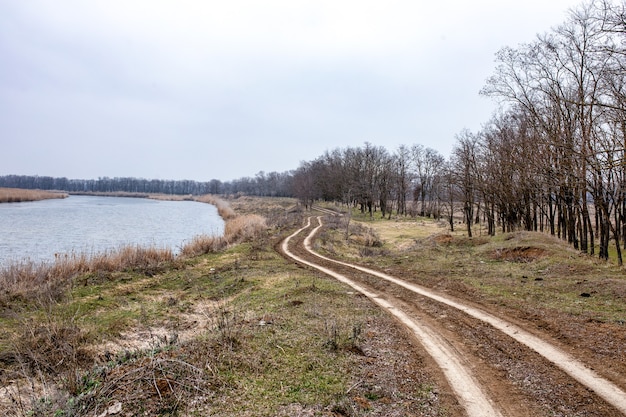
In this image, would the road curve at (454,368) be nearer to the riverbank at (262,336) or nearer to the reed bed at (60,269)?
the riverbank at (262,336)

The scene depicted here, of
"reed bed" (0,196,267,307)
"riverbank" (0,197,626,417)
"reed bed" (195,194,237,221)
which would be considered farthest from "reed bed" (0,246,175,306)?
"reed bed" (195,194,237,221)

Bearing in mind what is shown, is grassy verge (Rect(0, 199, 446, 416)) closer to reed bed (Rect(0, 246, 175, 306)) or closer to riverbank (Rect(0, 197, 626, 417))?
riverbank (Rect(0, 197, 626, 417))

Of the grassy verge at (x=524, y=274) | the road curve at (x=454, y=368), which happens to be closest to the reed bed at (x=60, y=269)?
the road curve at (x=454, y=368)

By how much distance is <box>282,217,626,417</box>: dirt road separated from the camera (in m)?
5.67

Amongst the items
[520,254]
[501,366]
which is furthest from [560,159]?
[501,366]

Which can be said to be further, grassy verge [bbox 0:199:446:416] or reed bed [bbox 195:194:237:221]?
reed bed [bbox 195:194:237:221]

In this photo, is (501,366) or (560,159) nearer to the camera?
(501,366)

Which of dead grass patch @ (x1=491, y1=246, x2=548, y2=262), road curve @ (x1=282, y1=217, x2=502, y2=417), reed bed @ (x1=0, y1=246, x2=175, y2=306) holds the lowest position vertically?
reed bed @ (x1=0, y1=246, x2=175, y2=306)

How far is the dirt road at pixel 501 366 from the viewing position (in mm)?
5672

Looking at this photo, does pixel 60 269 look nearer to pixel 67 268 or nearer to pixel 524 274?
pixel 67 268

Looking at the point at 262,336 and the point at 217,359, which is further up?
the point at 217,359

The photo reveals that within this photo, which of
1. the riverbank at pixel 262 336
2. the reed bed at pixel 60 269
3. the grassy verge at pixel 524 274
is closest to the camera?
the riverbank at pixel 262 336

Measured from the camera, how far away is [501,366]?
23.2ft

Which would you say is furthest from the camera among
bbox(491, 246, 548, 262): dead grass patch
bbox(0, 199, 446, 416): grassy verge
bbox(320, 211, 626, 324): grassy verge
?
bbox(491, 246, 548, 262): dead grass patch
